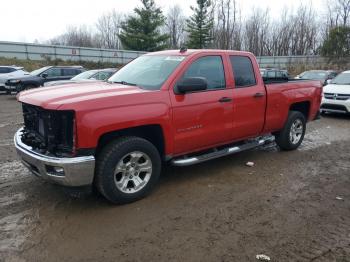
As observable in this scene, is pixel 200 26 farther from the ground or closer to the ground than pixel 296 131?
farther from the ground

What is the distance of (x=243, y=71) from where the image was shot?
5738 millimetres

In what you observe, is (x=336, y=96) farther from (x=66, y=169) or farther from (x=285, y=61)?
(x=285, y=61)

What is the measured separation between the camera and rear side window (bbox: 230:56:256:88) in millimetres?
5570

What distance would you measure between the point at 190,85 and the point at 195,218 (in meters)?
1.69

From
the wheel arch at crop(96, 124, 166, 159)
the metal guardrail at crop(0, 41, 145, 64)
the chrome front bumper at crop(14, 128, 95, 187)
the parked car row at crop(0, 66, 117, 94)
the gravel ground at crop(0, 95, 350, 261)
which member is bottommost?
the gravel ground at crop(0, 95, 350, 261)

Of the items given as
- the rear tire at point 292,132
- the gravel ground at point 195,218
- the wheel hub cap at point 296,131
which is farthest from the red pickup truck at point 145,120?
the wheel hub cap at point 296,131

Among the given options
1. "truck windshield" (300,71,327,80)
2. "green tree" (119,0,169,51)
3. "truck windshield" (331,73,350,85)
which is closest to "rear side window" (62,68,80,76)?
"truck windshield" (300,71,327,80)

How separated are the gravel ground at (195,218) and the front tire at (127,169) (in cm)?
18

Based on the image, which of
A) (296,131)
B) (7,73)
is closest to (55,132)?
(296,131)

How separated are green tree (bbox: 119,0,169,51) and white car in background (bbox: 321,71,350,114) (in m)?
27.8

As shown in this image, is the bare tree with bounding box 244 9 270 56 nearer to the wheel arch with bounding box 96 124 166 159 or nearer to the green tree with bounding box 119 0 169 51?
the green tree with bounding box 119 0 169 51

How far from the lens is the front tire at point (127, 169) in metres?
4.09

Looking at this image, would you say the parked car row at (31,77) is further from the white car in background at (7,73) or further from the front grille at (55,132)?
the front grille at (55,132)

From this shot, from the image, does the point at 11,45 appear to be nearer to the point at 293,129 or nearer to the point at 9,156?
the point at 9,156
